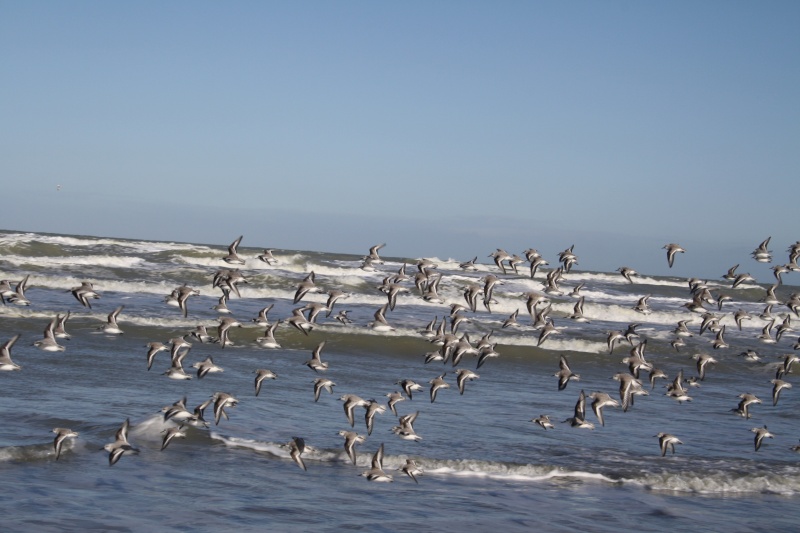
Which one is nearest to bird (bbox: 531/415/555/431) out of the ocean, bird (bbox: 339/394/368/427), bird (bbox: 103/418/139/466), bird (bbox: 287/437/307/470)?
the ocean

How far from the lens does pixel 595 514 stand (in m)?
14.2

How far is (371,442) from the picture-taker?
1722 cm

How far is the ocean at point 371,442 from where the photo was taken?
1346 cm

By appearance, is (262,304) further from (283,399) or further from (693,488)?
(693,488)

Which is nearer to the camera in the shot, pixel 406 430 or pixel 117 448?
pixel 117 448

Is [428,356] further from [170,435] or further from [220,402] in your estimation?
[170,435]

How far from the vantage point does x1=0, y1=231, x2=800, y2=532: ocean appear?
44.2 feet

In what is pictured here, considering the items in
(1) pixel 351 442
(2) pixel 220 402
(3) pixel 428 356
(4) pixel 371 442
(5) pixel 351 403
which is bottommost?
(4) pixel 371 442

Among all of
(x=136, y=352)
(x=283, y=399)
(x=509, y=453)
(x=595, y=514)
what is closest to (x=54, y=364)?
(x=136, y=352)

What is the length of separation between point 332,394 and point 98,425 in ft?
19.6

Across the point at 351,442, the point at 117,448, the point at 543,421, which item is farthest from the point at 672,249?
the point at 117,448

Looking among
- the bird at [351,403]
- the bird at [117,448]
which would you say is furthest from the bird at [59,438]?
the bird at [351,403]

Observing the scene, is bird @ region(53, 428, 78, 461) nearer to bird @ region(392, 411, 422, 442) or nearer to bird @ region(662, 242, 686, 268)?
bird @ region(392, 411, 422, 442)

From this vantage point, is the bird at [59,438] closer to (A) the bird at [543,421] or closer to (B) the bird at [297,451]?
(B) the bird at [297,451]
